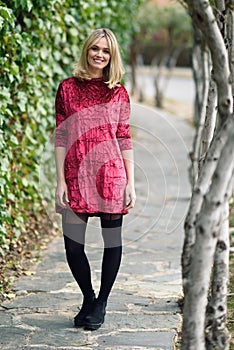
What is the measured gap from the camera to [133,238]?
7.18 metres

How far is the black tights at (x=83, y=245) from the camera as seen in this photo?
14.8 ft

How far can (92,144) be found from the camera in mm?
4543

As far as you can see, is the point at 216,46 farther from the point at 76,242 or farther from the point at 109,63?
the point at 76,242

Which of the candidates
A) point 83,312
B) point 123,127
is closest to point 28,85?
point 123,127

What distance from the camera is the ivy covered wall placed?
5.69m

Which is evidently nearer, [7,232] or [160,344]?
[160,344]

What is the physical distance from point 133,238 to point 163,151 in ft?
20.4

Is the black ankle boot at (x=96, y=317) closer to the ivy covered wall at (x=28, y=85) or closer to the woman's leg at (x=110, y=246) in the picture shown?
the woman's leg at (x=110, y=246)

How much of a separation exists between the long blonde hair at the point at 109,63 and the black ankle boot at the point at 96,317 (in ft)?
4.29

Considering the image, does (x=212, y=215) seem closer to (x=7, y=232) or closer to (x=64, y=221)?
(x=64, y=221)

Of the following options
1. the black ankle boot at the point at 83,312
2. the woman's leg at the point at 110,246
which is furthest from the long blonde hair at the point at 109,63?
the black ankle boot at the point at 83,312

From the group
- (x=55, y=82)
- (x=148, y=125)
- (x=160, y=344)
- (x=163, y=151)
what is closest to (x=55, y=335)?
(x=160, y=344)

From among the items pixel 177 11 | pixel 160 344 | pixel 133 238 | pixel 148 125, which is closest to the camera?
pixel 160 344

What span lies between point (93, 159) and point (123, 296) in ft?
4.00
